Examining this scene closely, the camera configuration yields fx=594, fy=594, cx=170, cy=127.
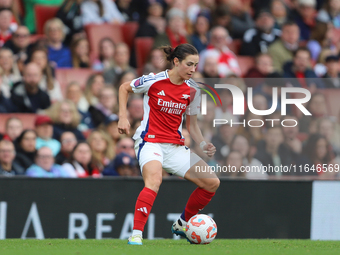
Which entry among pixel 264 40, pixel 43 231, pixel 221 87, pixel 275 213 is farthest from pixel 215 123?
pixel 264 40

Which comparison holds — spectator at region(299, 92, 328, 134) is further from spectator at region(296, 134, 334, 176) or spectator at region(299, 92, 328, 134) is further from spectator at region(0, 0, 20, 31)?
spectator at region(0, 0, 20, 31)

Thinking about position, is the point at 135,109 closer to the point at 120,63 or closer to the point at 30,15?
the point at 120,63

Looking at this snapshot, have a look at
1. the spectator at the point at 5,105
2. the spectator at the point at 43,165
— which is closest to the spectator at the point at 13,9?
the spectator at the point at 5,105

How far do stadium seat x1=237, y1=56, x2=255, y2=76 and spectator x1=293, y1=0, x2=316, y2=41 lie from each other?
170 centimetres

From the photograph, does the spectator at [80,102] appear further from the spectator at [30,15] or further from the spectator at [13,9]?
the spectator at [30,15]

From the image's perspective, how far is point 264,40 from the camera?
11109 millimetres

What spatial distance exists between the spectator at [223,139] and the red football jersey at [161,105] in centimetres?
213

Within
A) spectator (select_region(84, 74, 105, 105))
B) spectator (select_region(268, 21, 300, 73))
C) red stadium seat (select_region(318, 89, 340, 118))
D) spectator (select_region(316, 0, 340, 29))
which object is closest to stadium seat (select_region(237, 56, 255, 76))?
spectator (select_region(268, 21, 300, 73))

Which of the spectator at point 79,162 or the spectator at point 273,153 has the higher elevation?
the spectator at point 273,153

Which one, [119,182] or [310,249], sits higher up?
[119,182]

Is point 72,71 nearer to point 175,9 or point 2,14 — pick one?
point 2,14

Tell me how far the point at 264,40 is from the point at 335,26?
2237mm

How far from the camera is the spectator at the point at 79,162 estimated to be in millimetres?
7965

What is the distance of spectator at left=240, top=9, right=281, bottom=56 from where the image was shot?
36.3 feet
